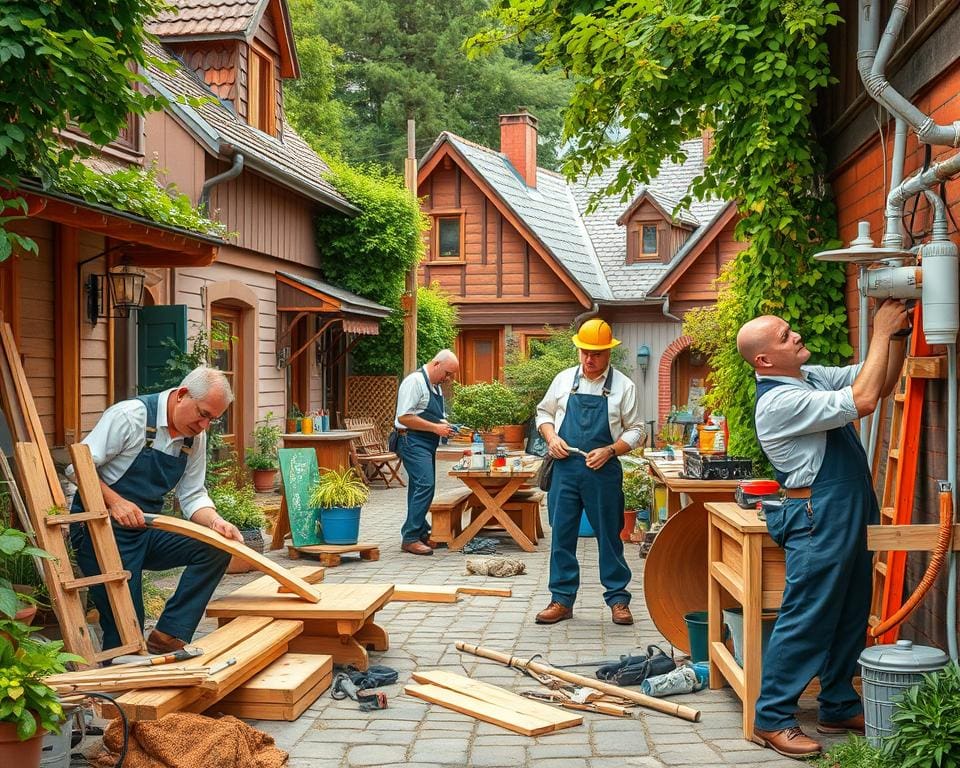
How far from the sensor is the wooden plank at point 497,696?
5.60 metres

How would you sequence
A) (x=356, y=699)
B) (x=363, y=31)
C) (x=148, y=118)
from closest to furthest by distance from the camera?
(x=356, y=699) → (x=148, y=118) → (x=363, y=31)

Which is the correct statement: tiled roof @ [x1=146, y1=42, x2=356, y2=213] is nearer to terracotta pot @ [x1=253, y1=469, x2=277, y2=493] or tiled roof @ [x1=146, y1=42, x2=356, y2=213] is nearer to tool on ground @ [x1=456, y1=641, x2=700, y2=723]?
terracotta pot @ [x1=253, y1=469, x2=277, y2=493]

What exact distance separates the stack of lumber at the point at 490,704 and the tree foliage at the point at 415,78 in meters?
30.9

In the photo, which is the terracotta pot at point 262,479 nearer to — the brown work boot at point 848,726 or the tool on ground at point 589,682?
the tool on ground at point 589,682

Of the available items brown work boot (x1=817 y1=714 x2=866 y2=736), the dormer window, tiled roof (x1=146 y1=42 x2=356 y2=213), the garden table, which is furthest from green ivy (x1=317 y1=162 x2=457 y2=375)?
brown work boot (x1=817 y1=714 x2=866 y2=736)

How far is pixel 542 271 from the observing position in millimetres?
26609

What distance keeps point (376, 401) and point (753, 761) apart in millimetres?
16671

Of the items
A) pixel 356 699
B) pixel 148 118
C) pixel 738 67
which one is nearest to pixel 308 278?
pixel 148 118

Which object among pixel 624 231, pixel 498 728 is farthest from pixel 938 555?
pixel 624 231

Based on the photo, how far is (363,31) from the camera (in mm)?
36688

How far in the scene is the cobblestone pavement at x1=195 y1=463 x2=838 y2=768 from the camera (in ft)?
16.7

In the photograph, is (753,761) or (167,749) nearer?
(167,749)

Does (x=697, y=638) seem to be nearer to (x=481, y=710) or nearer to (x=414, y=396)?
(x=481, y=710)

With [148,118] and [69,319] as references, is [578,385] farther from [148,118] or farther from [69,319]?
[148,118]
